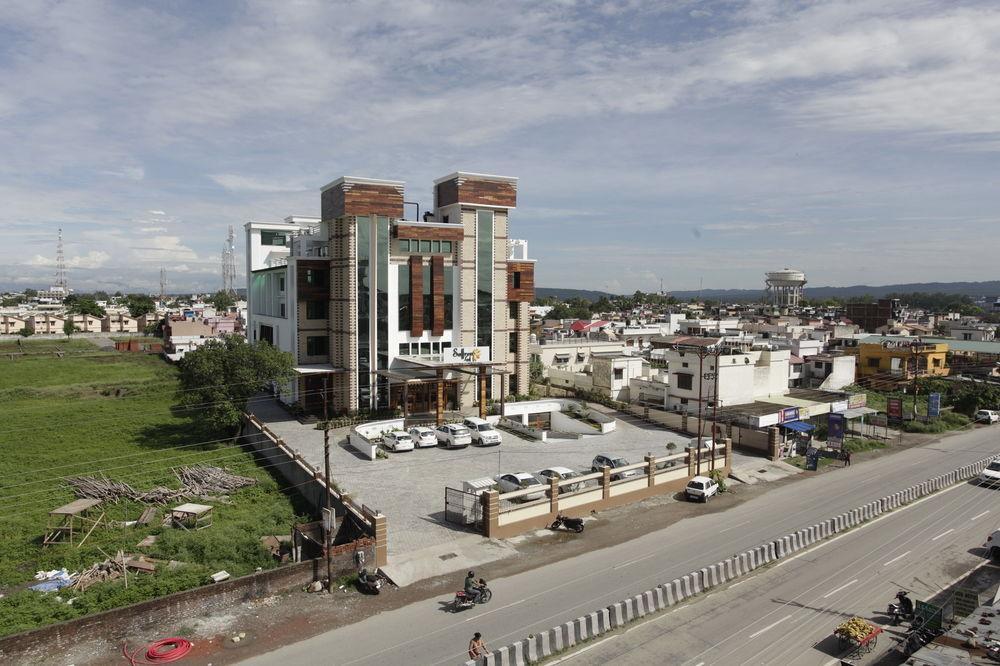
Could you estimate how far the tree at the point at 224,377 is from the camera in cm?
3978

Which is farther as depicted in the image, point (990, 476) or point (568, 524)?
point (990, 476)

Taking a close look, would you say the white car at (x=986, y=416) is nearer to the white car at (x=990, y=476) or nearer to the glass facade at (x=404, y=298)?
the white car at (x=990, y=476)

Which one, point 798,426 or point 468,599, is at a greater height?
point 798,426

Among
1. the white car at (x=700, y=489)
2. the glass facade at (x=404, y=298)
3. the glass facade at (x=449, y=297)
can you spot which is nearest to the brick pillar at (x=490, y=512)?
the white car at (x=700, y=489)

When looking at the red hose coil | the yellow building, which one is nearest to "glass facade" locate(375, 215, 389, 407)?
the red hose coil

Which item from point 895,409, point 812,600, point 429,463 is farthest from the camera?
point 895,409

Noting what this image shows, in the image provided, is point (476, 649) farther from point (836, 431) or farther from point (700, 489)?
point (836, 431)

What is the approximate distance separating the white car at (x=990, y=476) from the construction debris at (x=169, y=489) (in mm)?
39523

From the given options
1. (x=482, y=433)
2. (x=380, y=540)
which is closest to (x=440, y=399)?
(x=482, y=433)

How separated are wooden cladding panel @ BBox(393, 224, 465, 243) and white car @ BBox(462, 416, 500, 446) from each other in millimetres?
14114

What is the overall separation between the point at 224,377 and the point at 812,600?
3424 centimetres

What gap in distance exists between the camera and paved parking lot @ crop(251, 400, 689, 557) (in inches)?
1035

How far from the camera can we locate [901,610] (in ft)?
61.5

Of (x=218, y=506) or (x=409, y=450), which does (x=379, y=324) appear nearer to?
(x=409, y=450)
